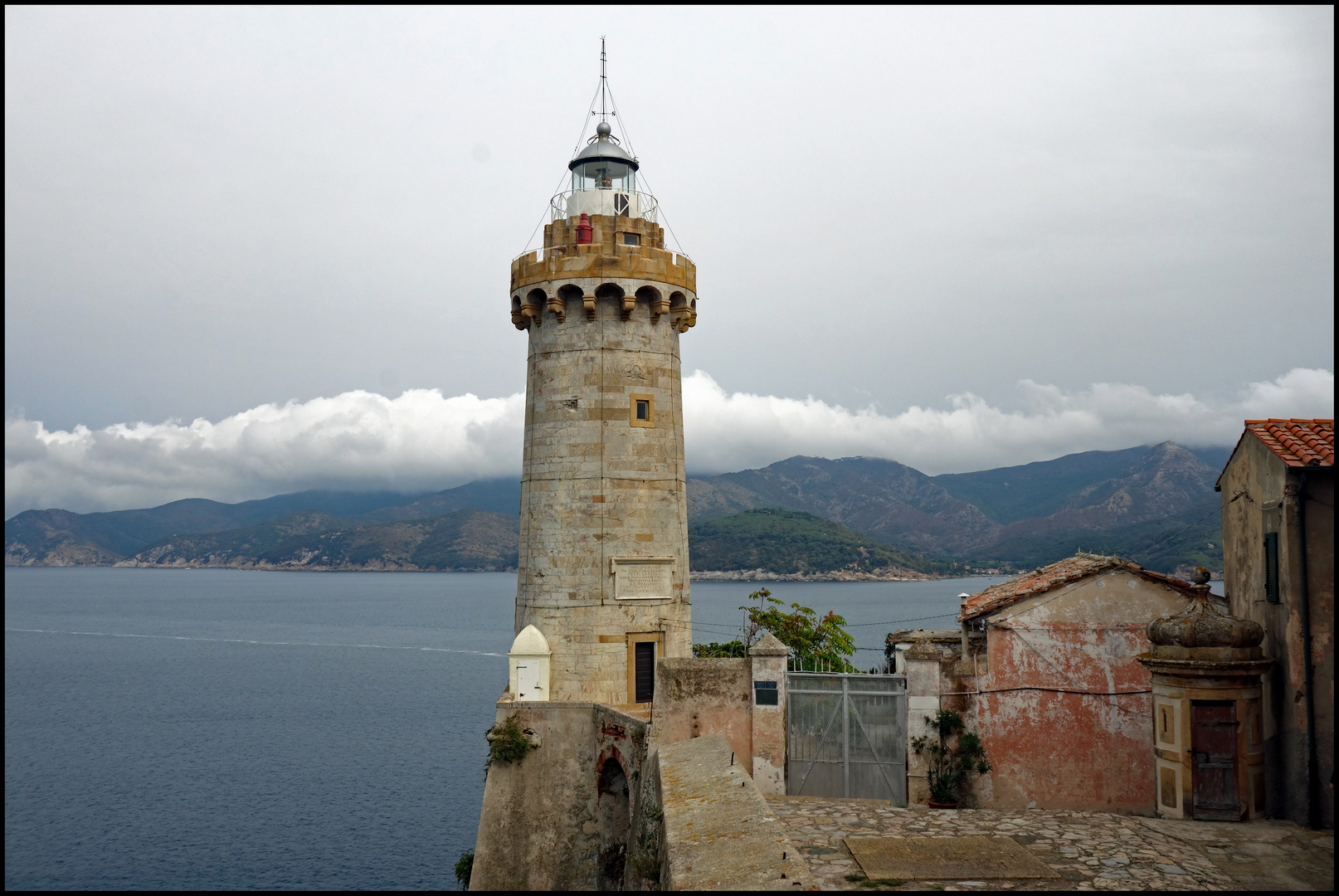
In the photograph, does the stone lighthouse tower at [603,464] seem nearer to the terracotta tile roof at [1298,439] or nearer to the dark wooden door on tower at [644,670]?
the dark wooden door on tower at [644,670]

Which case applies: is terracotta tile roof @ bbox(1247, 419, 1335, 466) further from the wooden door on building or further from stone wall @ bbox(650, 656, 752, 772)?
stone wall @ bbox(650, 656, 752, 772)

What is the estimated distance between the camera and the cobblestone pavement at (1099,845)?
33.0 ft

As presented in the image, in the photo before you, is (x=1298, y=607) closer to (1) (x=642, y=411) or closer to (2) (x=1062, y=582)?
(2) (x=1062, y=582)

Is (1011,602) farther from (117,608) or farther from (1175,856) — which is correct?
(117,608)

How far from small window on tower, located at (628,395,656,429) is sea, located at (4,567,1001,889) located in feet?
66.4

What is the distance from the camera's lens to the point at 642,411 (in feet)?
74.5

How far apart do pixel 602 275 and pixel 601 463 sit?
4.35 metres

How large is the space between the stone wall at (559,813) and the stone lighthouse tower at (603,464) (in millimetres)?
1260

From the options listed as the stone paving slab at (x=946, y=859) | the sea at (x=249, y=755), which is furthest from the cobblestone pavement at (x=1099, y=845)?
the sea at (x=249, y=755)

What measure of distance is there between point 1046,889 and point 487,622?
129 meters

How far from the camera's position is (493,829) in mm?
20250

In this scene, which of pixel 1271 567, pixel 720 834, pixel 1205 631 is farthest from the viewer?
pixel 1271 567

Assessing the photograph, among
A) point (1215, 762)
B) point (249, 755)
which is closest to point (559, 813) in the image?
point (1215, 762)

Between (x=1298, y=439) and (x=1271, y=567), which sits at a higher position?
(x=1298, y=439)
